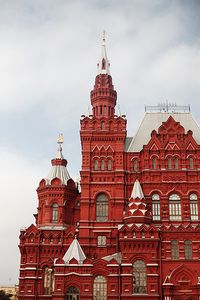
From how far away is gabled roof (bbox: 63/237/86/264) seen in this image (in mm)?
46084

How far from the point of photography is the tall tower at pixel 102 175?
50.4m

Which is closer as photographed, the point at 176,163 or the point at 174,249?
the point at 174,249

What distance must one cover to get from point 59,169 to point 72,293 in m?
16.8

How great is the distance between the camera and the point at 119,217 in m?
50.8

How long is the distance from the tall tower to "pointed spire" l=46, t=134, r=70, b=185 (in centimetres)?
368

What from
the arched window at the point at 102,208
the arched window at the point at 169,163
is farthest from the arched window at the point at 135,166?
the arched window at the point at 102,208

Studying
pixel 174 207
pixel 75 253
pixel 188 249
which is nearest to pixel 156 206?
pixel 174 207

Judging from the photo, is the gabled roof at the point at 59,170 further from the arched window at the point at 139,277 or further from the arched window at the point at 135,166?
the arched window at the point at 139,277

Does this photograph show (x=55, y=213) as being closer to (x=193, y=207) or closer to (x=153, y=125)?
(x=193, y=207)

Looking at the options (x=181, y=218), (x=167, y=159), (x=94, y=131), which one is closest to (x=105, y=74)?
(x=94, y=131)

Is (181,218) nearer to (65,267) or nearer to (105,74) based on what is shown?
(65,267)

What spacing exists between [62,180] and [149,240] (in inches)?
556

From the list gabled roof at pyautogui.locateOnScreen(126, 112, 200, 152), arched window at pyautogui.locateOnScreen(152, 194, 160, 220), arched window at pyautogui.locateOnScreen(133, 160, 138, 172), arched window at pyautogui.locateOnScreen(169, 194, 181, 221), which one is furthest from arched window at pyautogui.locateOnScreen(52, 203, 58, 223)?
arched window at pyautogui.locateOnScreen(169, 194, 181, 221)

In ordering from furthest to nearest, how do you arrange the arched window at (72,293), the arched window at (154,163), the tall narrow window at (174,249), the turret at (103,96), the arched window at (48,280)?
the turret at (103,96) < the arched window at (154,163) < the arched window at (48,280) < the tall narrow window at (174,249) < the arched window at (72,293)
